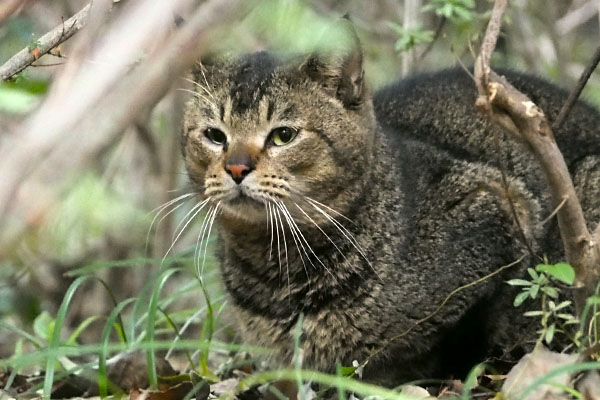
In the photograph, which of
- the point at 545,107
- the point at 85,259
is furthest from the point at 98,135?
the point at 85,259

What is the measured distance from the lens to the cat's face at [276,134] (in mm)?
3223

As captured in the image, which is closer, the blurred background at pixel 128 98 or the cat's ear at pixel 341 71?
the blurred background at pixel 128 98

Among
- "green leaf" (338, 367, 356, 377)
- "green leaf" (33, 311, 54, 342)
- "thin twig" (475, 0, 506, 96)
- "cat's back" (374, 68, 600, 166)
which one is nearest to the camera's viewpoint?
Result: "thin twig" (475, 0, 506, 96)

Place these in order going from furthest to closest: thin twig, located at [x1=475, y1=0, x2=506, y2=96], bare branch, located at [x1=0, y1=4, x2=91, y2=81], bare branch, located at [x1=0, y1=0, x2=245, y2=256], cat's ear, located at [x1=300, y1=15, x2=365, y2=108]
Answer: cat's ear, located at [x1=300, y1=15, x2=365, y2=108], bare branch, located at [x1=0, y1=4, x2=91, y2=81], thin twig, located at [x1=475, y1=0, x2=506, y2=96], bare branch, located at [x1=0, y1=0, x2=245, y2=256]

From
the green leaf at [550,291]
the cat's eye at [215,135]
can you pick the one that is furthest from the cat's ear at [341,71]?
the green leaf at [550,291]

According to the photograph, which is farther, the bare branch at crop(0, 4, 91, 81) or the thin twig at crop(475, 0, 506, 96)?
the bare branch at crop(0, 4, 91, 81)

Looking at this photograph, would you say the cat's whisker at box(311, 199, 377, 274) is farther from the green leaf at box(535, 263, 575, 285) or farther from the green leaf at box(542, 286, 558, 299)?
the green leaf at box(535, 263, 575, 285)

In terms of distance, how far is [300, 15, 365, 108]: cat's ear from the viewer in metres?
3.38

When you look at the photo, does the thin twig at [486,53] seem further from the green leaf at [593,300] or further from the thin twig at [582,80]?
the green leaf at [593,300]

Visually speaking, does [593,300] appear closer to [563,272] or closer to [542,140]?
[563,272]

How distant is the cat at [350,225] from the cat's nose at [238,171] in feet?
0.04

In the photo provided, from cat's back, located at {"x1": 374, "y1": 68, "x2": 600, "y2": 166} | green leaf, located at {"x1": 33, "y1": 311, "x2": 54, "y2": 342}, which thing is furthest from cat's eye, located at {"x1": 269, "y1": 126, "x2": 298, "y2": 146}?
green leaf, located at {"x1": 33, "y1": 311, "x2": 54, "y2": 342}

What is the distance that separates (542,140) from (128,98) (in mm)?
1655

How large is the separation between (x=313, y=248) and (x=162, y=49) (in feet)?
7.18
